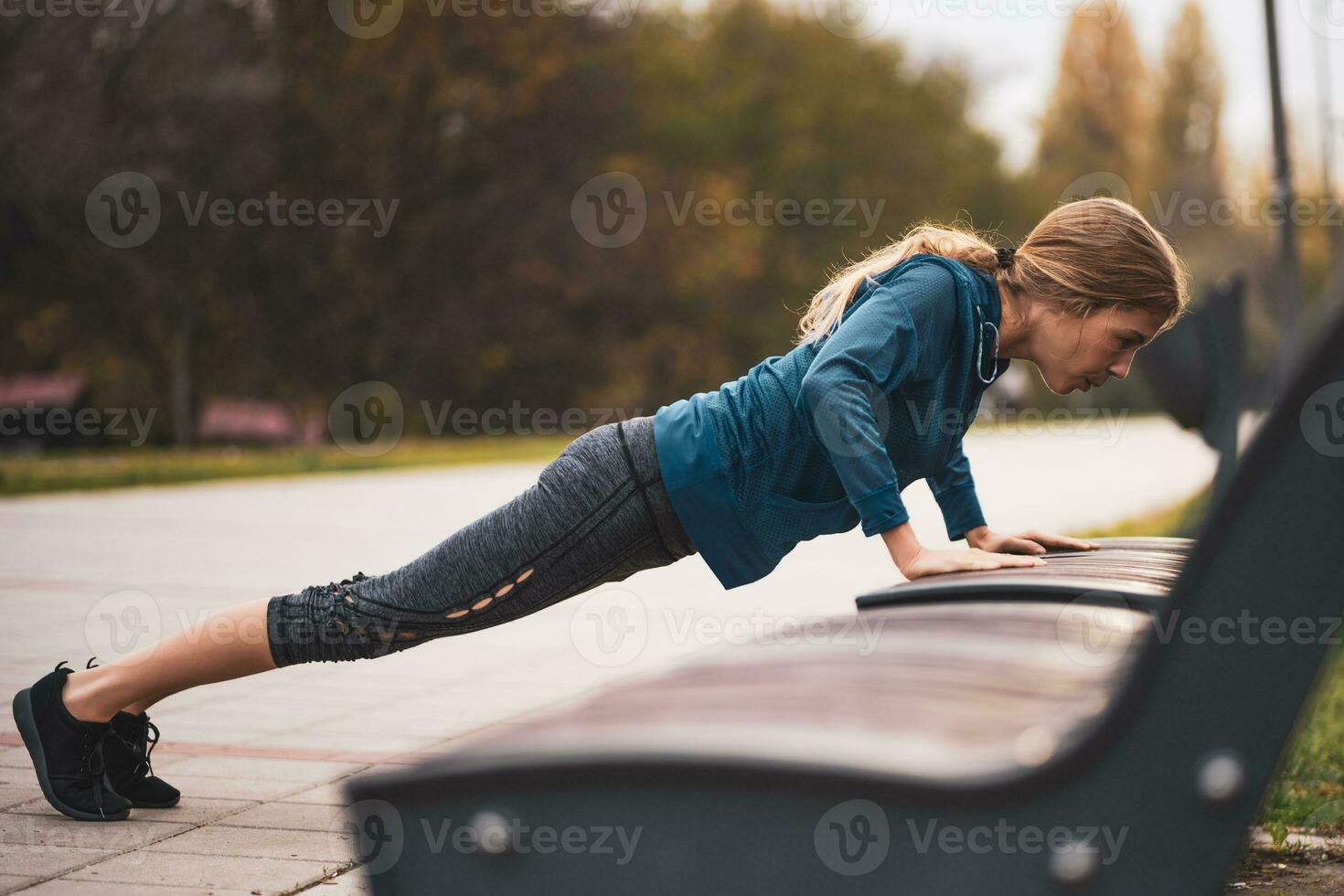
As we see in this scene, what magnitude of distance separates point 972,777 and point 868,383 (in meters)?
1.24

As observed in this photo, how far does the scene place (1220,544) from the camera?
1355mm

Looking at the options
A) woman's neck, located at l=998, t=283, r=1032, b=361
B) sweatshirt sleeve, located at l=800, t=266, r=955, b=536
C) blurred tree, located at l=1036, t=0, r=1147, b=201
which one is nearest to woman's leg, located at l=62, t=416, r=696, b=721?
sweatshirt sleeve, located at l=800, t=266, r=955, b=536

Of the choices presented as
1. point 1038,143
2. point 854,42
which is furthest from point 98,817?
point 1038,143

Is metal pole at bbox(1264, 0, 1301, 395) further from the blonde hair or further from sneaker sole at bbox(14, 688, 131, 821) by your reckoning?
sneaker sole at bbox(14, 688, 131, 821)

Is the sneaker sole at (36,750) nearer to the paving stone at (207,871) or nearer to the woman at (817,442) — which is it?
the paving stone at (207,871)

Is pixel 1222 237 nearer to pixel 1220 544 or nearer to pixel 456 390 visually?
pixel 456 390

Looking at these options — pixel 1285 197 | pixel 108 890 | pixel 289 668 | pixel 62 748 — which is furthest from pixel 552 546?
pixel 1285 197

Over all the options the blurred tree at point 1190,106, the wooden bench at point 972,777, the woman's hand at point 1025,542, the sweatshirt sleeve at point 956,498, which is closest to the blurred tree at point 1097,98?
the blurred tree at point 1190,106

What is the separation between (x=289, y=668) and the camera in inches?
224

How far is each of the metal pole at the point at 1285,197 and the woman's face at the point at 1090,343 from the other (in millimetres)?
10556

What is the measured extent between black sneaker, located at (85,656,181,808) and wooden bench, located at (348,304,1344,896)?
210 centimetres

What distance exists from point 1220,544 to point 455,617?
168 cm

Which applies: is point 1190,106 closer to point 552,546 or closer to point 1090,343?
point 1090,343

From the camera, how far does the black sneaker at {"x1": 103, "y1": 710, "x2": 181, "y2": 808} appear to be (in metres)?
3.30
